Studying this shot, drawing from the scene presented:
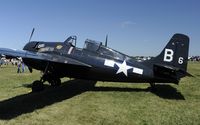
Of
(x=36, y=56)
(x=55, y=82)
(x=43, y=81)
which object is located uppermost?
(x=36, y=56)

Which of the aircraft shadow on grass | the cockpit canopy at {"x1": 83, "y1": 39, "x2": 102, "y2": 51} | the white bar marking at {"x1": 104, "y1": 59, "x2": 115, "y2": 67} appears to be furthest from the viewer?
the cockpit canopy at {"x1": 83, "y1": 39, "x2": 102, "y2": 51}

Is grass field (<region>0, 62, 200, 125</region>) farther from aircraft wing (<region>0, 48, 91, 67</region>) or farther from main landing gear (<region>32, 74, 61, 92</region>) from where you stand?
aircraft wing (<region>0, 48, 91, 67</region>)

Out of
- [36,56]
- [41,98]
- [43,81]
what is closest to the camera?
[36,56]

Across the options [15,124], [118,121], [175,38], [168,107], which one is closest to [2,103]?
[15,124]

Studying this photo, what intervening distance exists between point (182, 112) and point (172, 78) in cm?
322

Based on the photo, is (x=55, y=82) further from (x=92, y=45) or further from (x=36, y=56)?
(x=36, y=56)

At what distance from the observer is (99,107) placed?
9.83m

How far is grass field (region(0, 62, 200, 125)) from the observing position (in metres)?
8.09

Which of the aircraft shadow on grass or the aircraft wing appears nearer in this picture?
the aircraft shadow on grass

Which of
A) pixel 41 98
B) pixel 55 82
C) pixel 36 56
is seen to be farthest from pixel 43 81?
pixel 36 56

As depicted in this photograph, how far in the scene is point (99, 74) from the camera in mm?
12586

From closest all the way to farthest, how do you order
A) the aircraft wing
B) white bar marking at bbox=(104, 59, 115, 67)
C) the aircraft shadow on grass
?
the aircraft shadow on grass
the aircraft wing
white bar marking at bbox=(104, 59, 115, 67)

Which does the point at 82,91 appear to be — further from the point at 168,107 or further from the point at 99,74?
the point at 168,107

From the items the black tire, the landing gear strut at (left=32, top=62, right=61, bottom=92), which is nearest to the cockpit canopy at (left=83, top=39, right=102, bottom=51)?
the landing gear strut at (left=32, top=62, right=61, bottom=92)
